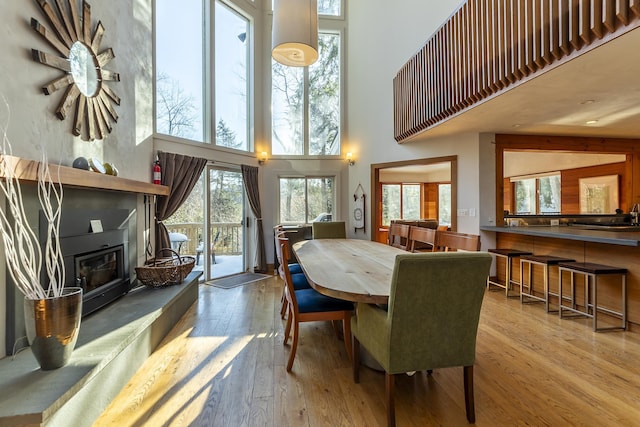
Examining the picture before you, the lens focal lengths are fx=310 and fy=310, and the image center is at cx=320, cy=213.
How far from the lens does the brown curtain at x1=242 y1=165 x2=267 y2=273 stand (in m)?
5.69

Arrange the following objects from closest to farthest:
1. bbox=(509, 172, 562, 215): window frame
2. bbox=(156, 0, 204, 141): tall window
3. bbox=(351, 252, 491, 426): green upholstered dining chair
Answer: bbox=(351, 252, 491, 426): green upholstered dining chair < bbox=(156, 0, 204, 141): tall window < bbox=(509, 172, 562, 215): window frame

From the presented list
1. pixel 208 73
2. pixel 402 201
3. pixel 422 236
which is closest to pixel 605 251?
pixel 422 236

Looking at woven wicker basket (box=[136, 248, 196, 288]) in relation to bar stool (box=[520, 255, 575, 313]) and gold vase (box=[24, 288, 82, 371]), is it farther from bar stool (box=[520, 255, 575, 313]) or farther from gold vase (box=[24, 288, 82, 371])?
bar stool (box=[520, 255, 575, 313])

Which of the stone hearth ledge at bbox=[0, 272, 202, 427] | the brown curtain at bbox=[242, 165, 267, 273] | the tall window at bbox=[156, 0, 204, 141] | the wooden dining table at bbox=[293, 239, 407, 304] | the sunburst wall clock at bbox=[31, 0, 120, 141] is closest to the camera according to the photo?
the stone hearth ledge at bbox=[0, 272, 202, 427]

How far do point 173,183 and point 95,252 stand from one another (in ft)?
6.41

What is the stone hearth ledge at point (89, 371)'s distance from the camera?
133cm

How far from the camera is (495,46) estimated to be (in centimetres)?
306

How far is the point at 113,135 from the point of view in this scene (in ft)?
10.1

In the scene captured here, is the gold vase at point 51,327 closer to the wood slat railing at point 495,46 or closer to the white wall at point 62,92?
the white wall at point 62,92

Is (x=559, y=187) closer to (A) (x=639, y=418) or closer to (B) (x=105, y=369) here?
(A) (x=639, y=418)

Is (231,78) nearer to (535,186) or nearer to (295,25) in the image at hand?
(295,25)

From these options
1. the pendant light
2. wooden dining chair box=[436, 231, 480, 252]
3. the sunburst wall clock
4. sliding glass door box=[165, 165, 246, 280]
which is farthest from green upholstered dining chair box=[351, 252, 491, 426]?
sliding glass door box=[165, 165, 246, 280]

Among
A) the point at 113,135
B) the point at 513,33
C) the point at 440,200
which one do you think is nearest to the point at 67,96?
the point at 113,135

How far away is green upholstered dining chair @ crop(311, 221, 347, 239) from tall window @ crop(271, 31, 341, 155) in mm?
2402
